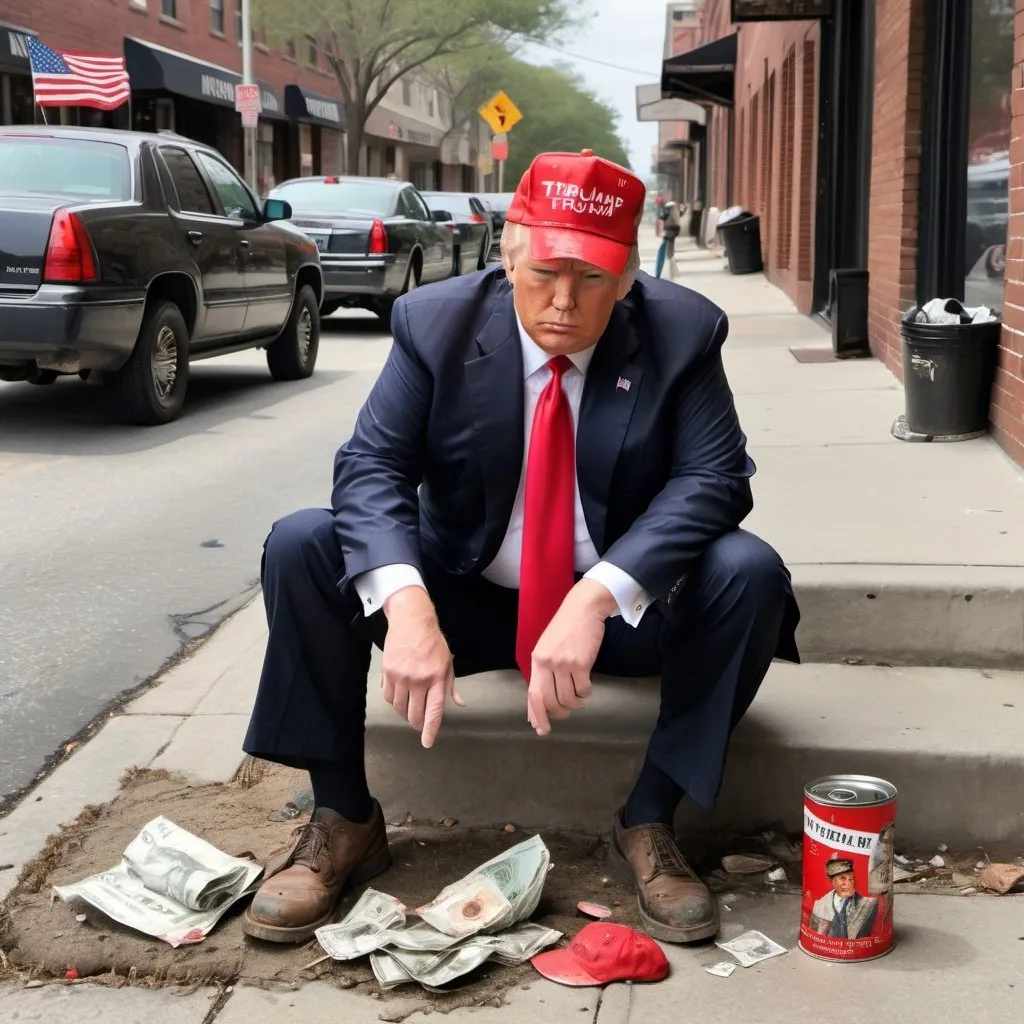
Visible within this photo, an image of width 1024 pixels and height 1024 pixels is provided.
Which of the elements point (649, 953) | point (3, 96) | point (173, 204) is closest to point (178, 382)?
point (173, 204)

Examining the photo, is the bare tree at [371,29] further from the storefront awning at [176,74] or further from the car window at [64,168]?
the car window at [64,168]

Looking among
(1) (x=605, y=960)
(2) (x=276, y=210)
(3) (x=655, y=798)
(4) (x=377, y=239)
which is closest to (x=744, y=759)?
(3) (x=655, y=798)

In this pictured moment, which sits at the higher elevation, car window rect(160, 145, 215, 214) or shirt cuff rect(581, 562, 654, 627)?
car window rect(160, 145, 215, 214)

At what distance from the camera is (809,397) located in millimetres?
8219

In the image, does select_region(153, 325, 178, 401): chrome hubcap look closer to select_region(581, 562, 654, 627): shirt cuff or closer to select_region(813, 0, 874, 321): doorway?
select_region(813, 0, 874, 321): doorway

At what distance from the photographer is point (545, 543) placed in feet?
9.70

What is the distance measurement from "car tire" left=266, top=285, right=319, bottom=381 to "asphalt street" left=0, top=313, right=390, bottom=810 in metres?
0.23

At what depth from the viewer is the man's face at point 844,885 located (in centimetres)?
265

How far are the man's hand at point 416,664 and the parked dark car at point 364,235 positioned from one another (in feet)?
37.5

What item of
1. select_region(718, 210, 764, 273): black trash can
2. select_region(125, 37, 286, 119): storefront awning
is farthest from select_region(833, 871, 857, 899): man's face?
select_region(125, 37, 286, 119): storefront awning

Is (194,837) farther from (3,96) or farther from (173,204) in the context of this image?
(3,96)

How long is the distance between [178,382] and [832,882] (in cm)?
719

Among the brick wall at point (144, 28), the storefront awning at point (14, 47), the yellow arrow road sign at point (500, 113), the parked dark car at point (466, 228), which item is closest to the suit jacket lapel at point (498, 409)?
the parked dark car at point (466, 228)

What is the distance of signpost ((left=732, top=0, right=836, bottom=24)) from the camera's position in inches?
537
